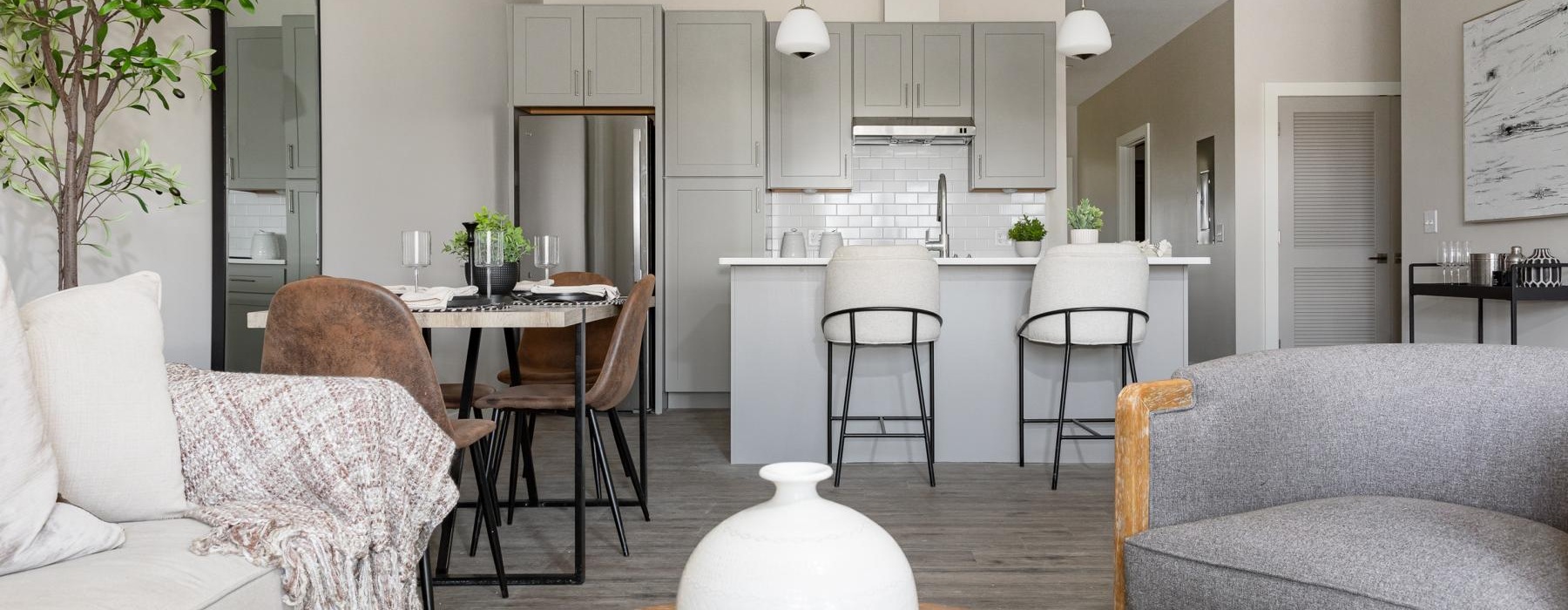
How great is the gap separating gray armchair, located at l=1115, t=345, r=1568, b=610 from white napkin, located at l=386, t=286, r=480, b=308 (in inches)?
62.5

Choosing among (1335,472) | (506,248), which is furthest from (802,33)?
(1335,472)

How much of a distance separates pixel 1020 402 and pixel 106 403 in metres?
2.96

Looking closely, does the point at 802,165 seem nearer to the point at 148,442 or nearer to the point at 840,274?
the point at 840,274

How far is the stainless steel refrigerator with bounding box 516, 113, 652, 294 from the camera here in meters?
5.09

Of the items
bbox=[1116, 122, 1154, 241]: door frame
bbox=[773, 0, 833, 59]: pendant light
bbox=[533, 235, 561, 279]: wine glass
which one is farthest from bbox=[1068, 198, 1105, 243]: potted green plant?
bbox=[1116, 122, 1154, 241]: door frame

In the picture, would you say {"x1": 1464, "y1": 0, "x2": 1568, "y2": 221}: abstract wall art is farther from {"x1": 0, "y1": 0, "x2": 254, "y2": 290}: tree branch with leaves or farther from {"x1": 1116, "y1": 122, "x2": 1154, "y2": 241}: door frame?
{"x1": 0, "y1": 0, "x2": 254, "y2": 290}: tree branch with leaves

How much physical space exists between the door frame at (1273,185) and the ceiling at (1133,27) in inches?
34.8

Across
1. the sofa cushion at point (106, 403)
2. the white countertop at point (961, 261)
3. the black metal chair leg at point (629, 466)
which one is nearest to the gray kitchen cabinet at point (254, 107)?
the black metal chair leg at point (629, 466)

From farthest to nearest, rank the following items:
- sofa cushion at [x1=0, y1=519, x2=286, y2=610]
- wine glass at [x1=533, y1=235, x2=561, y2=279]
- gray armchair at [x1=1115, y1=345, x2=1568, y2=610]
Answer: wine glass at [x1=533, y1=235, x2=561, y2=279] < gray armchair at [x1=1115, y1=345, x2=1568, y2=610] < sofa cushion at [x1=0, y1=519, x2=286, y2=610]

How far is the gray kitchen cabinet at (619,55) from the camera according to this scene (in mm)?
5156

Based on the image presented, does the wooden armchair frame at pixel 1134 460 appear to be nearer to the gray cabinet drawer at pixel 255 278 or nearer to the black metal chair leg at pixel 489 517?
the black metal chair leg at pixel 489 517

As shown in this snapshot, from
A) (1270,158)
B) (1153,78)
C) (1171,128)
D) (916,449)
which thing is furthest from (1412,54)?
(916,449)

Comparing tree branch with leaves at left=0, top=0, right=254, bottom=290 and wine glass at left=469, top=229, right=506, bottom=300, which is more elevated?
tree branch with leaves at left=0, top=0, right=254, bottom=290

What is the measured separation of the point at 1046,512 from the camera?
2857 millimetres
